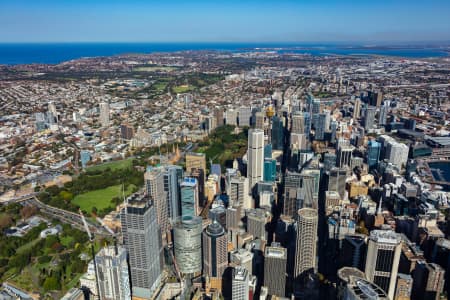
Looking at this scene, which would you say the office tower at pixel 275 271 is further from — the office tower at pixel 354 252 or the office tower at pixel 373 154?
the office tower at pixel 373 154

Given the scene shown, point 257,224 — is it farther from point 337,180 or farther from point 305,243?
point 337,180

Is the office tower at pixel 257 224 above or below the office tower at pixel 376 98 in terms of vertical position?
below

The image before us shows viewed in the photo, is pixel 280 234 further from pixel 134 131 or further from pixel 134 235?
pixel 134 131

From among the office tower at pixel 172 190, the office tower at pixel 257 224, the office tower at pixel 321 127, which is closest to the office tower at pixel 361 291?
the office tower at pixel 257 224

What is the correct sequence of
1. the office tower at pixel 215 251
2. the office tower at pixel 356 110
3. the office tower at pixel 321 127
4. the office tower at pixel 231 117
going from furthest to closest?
the office tower at pixel 356 110 < the office tower at pixel 231 117 < the office tower at pixel 321 127 < the office tower at pixel 215 251

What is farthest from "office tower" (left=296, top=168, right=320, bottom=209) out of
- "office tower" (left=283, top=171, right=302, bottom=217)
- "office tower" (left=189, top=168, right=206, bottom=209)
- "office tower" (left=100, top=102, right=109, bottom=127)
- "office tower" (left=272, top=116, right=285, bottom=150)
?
"office tower" (left=100, top=102, right=109, bottom=127)

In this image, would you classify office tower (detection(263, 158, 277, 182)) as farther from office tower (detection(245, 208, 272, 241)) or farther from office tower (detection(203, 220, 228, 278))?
office tower (detection(203, 220, 228, 278))

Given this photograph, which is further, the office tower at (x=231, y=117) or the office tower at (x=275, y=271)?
the office tower at (x=231, y=117)
